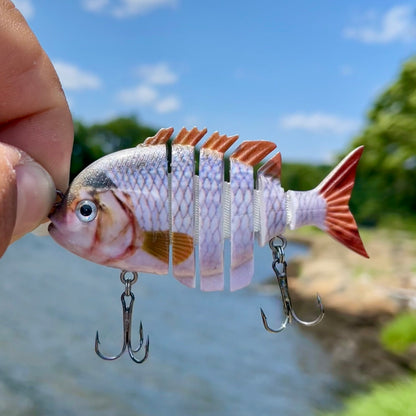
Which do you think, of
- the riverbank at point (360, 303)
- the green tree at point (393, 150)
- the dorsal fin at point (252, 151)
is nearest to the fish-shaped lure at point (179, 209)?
the dorsal fin at point (252, 151)

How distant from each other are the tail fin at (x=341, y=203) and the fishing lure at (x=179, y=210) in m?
0.05

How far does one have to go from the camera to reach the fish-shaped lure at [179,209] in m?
0.99

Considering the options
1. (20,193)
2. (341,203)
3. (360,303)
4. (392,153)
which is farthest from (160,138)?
(392,153)

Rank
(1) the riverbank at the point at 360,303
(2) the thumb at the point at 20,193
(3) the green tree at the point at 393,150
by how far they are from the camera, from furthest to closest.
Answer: (3) the green tree at the point at 393,150
(1) the riverbank at the point at 360,303
(2) the thumb at the point at 20,193

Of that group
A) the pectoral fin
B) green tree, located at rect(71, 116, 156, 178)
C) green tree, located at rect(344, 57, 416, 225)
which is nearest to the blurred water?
green tree, located at rect(344, 57, 416, 225)

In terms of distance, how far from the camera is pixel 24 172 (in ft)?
3.01

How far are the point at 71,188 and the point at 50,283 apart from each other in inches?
489

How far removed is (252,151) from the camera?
1091 mm

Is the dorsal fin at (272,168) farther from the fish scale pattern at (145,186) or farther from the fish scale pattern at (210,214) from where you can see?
the fish scale pattern at (145,186)

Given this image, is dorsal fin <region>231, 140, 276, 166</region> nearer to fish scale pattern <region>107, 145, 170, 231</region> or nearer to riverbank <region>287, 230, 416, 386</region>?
fish scale pattern <region>107, 145, 170, 231</region>

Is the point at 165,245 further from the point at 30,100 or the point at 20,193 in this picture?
the point at 30,100

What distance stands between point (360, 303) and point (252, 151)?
8.57 meters

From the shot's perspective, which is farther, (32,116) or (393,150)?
(393,150)

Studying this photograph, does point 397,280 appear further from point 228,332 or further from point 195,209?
point 195,209
